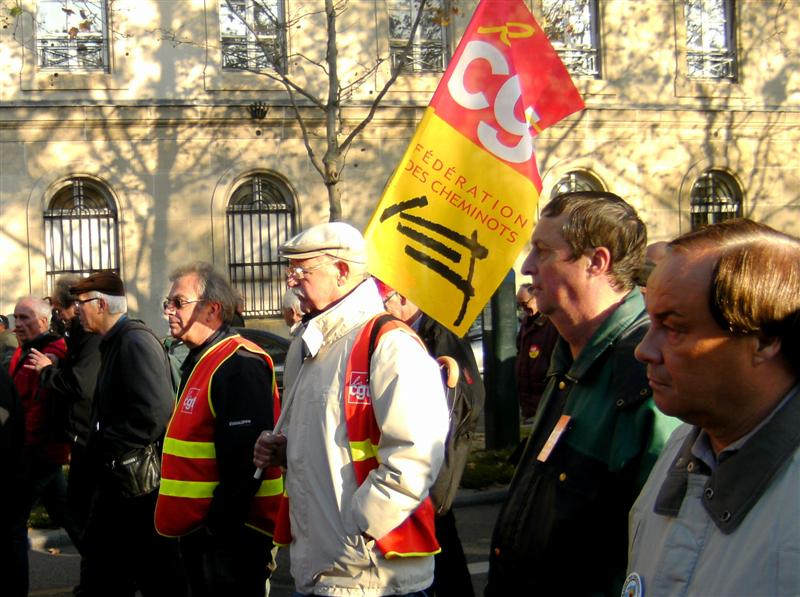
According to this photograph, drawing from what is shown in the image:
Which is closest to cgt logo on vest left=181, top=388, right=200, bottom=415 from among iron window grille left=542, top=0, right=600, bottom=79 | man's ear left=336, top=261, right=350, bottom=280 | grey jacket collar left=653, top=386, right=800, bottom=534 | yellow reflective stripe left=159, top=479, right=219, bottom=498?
yellow reflective stripe left=159, top=479, right=219, bottom=498

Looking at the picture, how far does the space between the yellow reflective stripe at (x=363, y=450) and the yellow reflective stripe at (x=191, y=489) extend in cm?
107

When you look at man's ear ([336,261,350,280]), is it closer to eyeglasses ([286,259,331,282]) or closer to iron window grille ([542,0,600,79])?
eyeglasses ([286,259,331,282])

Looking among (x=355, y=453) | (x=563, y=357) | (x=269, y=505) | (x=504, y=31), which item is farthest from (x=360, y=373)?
(x=504, y=31)

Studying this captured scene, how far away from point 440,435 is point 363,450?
24 cm

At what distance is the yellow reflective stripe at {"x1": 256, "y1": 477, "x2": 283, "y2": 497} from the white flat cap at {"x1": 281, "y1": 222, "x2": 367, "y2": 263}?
110 cm

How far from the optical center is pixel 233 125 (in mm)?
20125

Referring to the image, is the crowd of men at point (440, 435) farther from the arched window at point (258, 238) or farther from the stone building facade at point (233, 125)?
the arched window at point (258, 238)

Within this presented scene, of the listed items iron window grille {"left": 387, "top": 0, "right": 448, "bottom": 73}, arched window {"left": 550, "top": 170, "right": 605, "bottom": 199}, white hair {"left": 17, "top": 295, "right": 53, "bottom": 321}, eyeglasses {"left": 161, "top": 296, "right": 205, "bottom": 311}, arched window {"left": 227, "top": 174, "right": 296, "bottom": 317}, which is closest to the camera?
eyeglasses {"left": 161, "top": 296, "right": 205, "bottom": 311}

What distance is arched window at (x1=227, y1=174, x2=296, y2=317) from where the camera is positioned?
20.5 meters

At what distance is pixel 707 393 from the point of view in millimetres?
1758

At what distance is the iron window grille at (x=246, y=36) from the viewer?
20.0 m

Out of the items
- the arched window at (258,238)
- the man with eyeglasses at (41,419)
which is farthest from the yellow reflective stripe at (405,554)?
the arched window at (258,238)

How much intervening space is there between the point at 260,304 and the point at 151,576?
15788mm

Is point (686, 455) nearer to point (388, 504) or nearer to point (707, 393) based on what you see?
point (707, 393)
